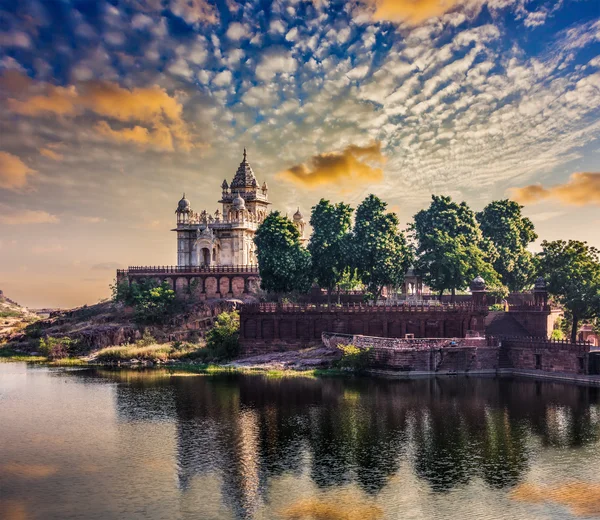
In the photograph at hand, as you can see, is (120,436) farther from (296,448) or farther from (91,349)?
(91,349)

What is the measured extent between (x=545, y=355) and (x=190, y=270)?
53116mm

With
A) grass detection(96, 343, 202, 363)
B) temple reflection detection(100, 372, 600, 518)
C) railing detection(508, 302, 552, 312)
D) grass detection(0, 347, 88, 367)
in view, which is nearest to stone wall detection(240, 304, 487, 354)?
railing detection(508, 302, 552, 312)

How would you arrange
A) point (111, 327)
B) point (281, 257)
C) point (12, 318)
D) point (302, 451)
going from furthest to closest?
point (12, 318) < point (111, 327) < point (281, 257) < point (302, 451)

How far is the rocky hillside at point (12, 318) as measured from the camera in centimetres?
9776

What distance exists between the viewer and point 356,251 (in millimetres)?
78500

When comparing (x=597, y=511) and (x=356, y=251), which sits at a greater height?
(x=356, y=251)

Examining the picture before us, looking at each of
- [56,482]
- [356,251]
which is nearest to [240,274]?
[356,251]

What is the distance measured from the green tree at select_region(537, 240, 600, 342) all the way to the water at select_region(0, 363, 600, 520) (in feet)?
51.2

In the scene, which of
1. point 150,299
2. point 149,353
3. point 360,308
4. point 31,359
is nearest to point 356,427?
point 360,308

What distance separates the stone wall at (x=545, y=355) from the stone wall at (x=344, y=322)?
7.30 meters

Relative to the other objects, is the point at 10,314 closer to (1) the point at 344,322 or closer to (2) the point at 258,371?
(2) the point at 258,371

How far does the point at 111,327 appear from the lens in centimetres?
8694

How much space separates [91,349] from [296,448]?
52198mm

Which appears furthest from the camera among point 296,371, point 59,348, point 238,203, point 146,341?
point 238,203
